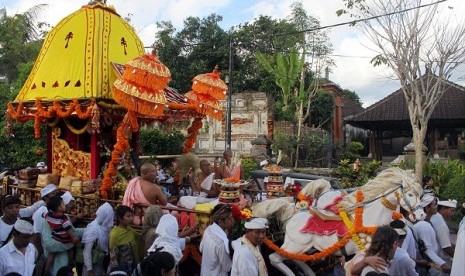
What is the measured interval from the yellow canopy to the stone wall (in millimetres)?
13938

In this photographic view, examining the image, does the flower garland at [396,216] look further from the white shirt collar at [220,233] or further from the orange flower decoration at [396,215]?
the white shirt collar at [220,233]

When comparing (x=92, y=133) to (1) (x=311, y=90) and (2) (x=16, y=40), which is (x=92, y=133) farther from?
(1) (x=311, y=90)

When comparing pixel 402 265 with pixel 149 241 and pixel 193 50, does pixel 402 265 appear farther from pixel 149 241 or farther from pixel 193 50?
pixel 193 50

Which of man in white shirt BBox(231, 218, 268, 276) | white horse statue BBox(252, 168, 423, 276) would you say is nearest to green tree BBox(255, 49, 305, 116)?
white horse statue BBox(252, 168, 423, 276)

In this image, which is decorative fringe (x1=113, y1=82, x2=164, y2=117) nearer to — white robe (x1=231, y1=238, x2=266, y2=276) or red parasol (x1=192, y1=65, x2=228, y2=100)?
red parasol (x1=192, y1=65, x2=228, y2=100)

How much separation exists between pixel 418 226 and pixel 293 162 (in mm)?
16624

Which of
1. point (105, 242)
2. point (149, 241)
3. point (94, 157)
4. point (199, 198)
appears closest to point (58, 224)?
point (105, 242)

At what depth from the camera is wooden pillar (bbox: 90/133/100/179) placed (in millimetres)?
8734

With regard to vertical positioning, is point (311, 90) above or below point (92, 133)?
above

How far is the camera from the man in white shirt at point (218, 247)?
197 inches

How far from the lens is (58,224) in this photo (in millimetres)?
5613

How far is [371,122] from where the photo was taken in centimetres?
2500

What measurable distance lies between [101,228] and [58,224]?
1.98 ft

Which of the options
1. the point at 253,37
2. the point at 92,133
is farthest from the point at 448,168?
the point at 253,37
